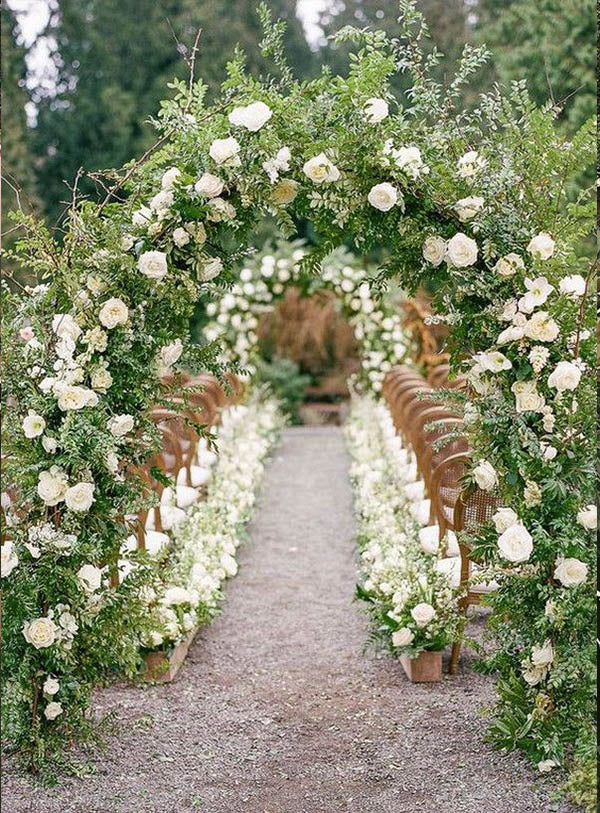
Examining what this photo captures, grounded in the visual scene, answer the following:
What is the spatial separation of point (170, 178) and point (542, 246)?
4.46 feet

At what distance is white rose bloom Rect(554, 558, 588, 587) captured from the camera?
3.81 m

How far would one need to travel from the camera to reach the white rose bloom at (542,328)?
378cm

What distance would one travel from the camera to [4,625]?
3934 mm

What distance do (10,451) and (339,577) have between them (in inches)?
147

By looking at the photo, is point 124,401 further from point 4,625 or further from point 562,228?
point 562,228

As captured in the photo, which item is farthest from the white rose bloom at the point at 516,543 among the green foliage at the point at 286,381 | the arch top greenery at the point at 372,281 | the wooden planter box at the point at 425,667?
the green foliage at the point at 286,381

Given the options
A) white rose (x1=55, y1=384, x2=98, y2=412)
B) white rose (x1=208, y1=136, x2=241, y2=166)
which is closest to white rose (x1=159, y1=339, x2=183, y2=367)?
white rose (x1=55, y1=384, x2=98, y2=412)

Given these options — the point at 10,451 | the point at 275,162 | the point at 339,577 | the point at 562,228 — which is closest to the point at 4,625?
the point at 10,451

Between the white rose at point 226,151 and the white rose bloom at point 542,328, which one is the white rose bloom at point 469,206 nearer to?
the white rose bloom at point 542,328

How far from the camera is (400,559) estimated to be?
563 cm

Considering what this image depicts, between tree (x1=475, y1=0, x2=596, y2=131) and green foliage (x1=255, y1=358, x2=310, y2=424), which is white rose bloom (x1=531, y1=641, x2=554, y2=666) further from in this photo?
green foliage (x1=255, y1=358, x2=310, y2=424)

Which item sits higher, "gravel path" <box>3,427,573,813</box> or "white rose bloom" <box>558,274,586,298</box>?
"white rose bloom" <box>558,274,586,298</box>

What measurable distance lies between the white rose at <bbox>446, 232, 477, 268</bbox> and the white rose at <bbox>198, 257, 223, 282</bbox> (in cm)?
89

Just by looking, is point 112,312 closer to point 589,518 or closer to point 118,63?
point 589,518
